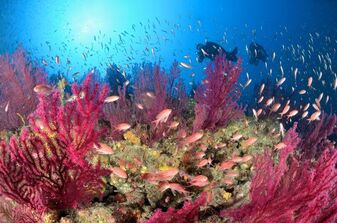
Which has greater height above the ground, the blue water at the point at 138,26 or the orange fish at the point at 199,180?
the blue water at the point at 138,26

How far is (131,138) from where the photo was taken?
18.2 ft

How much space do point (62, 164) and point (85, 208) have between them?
766mm

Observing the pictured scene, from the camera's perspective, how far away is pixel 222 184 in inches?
191

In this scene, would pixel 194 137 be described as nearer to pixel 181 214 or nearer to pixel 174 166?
pixel 174 166

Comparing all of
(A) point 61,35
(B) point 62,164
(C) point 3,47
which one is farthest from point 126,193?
(A) point 61,35

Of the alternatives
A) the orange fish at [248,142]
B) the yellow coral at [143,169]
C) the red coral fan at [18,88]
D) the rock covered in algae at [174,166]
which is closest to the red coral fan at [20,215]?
the rock covered in algae at [174,166]

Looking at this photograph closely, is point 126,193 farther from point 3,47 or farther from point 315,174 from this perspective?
point 3,47

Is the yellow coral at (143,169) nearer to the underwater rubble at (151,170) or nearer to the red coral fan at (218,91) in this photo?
the underwater rubble at (151,170)

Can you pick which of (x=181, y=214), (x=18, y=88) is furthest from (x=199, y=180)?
(x=18, y=88)

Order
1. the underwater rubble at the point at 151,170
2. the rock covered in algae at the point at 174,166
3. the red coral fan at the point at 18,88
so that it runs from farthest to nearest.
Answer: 1. the red coral fan at the point at 18,88
2. the rock covered in algae at the point at 174,166
3. the underwater rubble at the point at 151,170

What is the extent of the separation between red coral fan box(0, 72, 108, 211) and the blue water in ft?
49.6

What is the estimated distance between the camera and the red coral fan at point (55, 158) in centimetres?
273

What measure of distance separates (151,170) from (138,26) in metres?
42.1

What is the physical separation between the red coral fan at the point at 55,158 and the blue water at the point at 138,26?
15.1m
